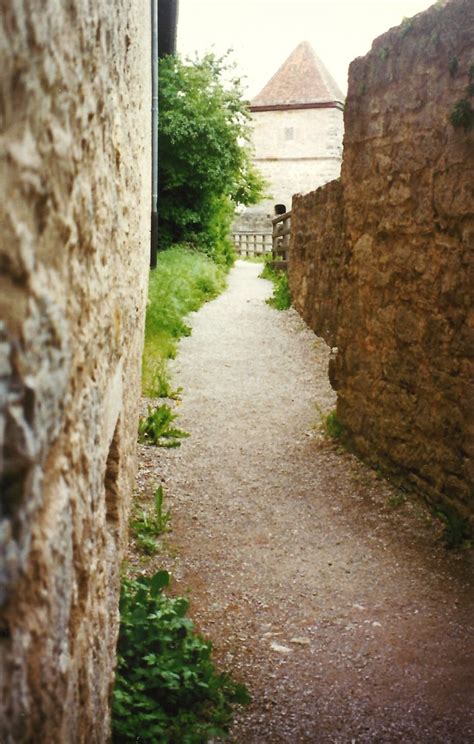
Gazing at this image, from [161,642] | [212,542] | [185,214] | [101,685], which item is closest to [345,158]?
[212,542]

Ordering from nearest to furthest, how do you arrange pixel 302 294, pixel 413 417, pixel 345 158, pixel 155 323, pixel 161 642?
pixel 161 642 < pixel 413 417 < pixel 345 158 < pixel 155 323 < pixel 302 294

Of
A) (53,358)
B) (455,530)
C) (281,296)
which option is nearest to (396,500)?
(455,530)

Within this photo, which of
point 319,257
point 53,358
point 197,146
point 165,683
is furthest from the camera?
point 197,146

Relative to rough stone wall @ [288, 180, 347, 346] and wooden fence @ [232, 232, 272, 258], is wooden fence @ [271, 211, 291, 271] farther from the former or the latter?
wooden fence @ [232, 232, 272, 258]

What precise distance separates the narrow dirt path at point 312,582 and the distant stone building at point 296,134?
20702 mm

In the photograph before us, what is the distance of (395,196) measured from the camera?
4266 mm

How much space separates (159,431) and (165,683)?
2993 mm

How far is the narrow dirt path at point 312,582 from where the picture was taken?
262 centimetres

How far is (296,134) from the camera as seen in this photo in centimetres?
2528

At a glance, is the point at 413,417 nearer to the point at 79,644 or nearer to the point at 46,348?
the point at 79,644

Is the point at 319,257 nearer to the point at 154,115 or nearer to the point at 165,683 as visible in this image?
the point at 154,115

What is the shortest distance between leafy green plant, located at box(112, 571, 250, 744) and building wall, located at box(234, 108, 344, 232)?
23.3 metres

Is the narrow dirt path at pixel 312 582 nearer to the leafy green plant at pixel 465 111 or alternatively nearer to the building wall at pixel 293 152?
the leafy green plant at pixel 465 111

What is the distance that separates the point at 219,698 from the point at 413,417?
2.20m
